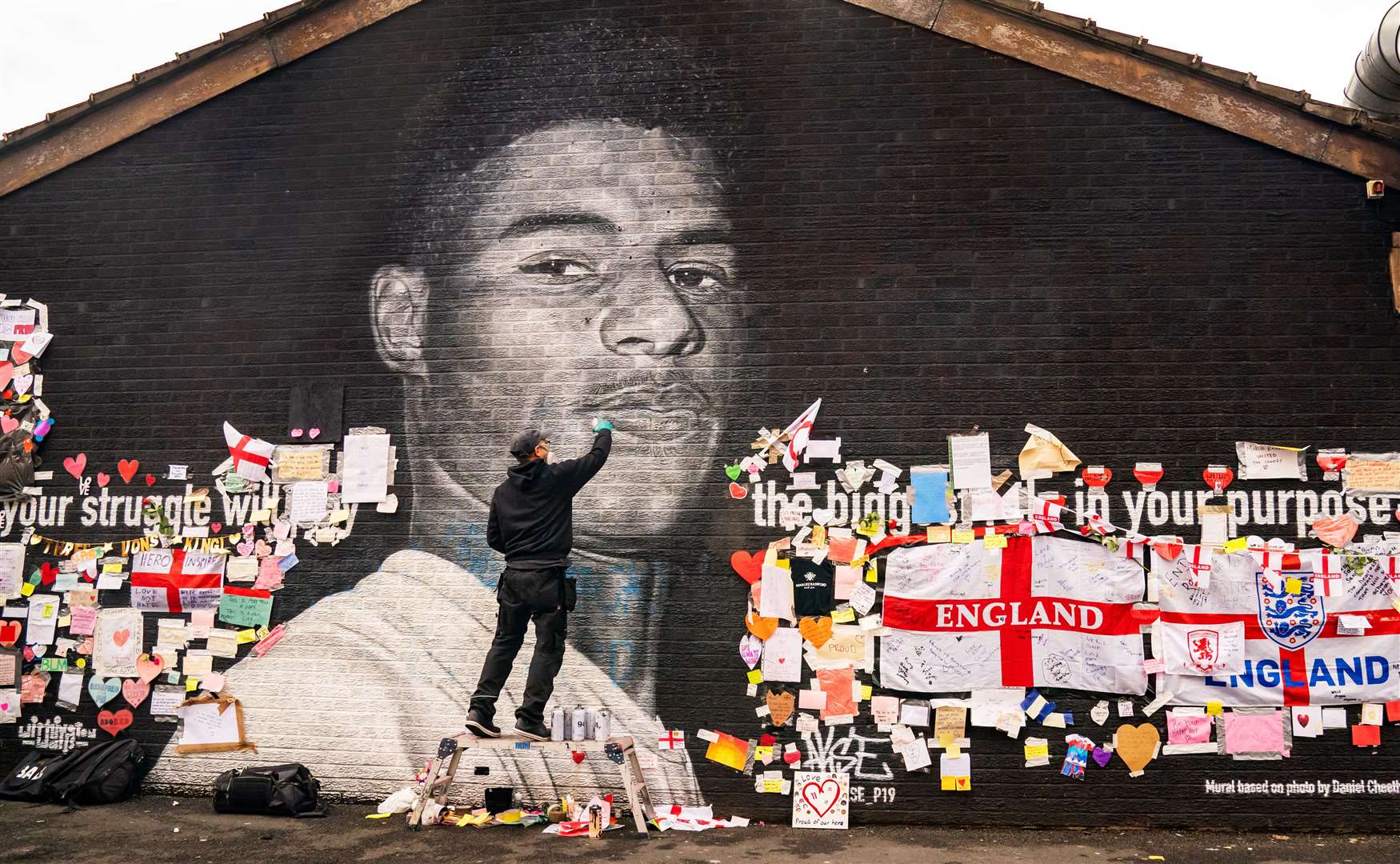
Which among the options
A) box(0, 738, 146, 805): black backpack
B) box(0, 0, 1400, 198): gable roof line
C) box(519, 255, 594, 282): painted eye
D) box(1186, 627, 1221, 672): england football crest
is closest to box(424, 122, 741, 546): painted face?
box(519, 255, 594, 282): painted eye

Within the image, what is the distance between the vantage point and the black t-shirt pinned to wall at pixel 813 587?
7.27 metres

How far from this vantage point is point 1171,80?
293 inches

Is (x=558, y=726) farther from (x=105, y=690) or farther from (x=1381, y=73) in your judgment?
(x=1381, y=73)

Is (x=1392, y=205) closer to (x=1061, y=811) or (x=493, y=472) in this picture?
(x=1061, y=811)

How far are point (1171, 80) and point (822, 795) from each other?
17.5ft

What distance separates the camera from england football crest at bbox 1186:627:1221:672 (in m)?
7.08

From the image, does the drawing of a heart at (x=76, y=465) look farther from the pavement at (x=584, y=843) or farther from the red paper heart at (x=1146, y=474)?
the red paper heart at (x=1146, y=474)

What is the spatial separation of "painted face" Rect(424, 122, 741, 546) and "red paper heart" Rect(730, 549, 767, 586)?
0.56 meters

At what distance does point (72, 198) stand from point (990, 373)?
7.03m

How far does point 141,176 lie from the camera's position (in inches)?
330

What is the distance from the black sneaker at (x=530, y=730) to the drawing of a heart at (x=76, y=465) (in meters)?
4.08

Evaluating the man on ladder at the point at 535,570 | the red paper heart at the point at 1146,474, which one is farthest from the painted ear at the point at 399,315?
the red paper heart at the point at 1146,474

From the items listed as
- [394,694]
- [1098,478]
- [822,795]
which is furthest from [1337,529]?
[394,694]

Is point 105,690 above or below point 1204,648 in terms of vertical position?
below
